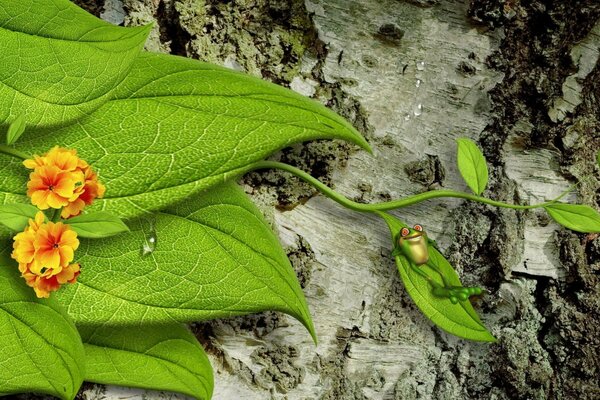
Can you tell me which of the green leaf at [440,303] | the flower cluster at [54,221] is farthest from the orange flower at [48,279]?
the green leaf at [440,303]

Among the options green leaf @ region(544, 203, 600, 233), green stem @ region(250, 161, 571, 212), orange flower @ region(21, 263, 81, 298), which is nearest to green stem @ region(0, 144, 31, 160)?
orange flower @ region(21, 263, 81, 298)

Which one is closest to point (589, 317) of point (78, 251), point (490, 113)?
point (490, 113)

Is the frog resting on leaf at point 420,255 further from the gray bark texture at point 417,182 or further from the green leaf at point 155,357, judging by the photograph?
the green leaf at point 155,357

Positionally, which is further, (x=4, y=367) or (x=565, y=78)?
(x=565, y=78)

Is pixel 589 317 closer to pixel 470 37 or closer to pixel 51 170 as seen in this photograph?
pixel 470 37

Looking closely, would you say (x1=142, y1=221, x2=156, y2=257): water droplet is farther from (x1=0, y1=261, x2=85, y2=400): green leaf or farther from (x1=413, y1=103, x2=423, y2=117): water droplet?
(x1=413, y1=103, x2=423, y2=117): water droplet

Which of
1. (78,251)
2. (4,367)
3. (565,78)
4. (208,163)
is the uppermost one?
(565,78)

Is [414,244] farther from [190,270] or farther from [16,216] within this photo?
[16,216]
